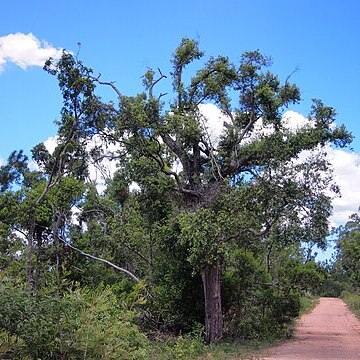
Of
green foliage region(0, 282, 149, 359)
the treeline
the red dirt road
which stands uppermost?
the treeline

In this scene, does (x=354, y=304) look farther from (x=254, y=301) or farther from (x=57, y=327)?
(x=57, y=327)

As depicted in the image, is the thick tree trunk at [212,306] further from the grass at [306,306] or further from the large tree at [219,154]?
the grass at [306,306]

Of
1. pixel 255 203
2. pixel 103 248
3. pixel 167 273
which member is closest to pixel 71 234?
pixel 103 248

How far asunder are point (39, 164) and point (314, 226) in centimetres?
2052

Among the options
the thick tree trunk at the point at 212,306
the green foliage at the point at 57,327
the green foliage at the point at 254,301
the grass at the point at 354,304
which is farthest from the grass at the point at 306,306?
the green foliage at the point at 57,327

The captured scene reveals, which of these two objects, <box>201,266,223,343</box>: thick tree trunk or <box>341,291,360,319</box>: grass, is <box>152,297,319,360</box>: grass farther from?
<box>341,291,360,319</box>: grass

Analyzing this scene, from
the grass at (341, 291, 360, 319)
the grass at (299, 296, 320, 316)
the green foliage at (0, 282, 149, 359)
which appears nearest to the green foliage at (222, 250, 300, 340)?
the grass at (299, 296, 320, 316)

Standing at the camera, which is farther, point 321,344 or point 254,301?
point 254,301

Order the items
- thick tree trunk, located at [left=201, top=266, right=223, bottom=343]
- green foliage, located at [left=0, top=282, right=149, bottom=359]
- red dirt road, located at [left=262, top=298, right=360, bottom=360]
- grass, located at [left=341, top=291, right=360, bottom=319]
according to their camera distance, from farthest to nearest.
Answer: grass, located at [left=341, top=291, right=360, bottom=319] < thick tree trunk, located at [left=201, top=266, right=223, bottom=343] < red dirt road, located at [left=262, top=298, right=360, bottom=360] < green foliage, located at [left=0, top=282, right=149, bottom=359]

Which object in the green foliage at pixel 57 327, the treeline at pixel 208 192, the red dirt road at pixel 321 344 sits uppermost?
the treeline at pixel 208 192

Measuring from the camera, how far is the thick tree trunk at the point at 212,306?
1767 centimetres

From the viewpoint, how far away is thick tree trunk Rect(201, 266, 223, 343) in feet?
58.0

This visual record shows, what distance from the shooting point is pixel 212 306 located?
1766 centimetres

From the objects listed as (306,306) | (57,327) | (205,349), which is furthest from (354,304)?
(57,327)
